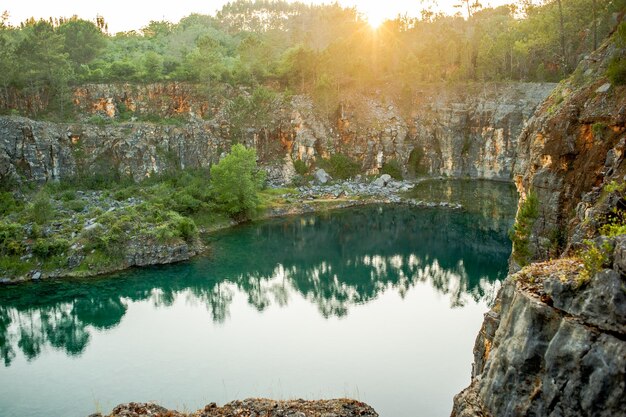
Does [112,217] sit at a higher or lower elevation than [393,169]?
lower

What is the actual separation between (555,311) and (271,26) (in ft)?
536

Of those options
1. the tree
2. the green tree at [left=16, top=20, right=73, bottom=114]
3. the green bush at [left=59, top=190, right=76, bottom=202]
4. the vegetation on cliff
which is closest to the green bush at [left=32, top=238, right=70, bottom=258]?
the vegetation on cliff

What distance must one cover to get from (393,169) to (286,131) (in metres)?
18.7

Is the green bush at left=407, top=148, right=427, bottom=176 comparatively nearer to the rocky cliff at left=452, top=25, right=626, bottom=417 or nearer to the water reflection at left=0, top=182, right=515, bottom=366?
the water reflection at left=0, top=182, right=515, bottom=366

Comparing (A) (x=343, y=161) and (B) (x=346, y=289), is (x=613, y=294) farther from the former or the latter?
(A) (x=343, y=161)

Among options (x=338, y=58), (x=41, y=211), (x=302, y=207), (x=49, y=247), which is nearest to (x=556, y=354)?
(x=49, y=247)

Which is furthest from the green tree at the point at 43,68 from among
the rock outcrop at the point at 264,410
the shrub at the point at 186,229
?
the rock outcrop at the point at 264,410

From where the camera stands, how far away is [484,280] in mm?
44969

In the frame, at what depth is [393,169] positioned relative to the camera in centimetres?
8444

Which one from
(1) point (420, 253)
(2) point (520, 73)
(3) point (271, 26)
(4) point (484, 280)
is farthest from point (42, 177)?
(3) point (271, 26)

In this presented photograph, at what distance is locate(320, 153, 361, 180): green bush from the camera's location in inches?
3250

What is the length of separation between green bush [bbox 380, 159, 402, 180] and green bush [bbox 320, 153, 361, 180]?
4.31 metres

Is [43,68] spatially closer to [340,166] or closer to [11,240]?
[11,240]

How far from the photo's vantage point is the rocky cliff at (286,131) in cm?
7150
